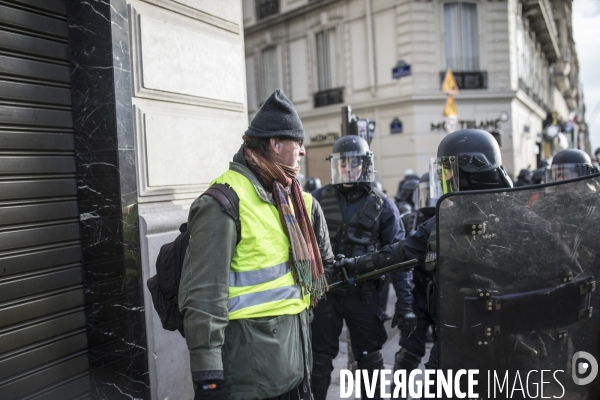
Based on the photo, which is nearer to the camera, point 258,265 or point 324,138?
point 258,265

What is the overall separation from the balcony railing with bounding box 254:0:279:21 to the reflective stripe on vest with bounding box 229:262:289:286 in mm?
18219

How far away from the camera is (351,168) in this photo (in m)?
4.11

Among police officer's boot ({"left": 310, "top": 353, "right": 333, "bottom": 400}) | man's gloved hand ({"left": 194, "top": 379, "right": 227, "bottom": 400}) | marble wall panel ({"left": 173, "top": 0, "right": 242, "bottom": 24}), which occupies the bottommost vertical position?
police officer's boot ({"left": 310, "top": 353, "right": 333, "bottom": 400})

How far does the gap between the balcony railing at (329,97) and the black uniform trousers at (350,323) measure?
1400 cm

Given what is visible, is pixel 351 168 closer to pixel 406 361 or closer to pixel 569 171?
pixel 406 361

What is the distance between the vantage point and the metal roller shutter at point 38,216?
250cm

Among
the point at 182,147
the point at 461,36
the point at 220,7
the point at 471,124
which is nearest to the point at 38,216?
the point at 182,147

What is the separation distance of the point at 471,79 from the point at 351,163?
13.4m

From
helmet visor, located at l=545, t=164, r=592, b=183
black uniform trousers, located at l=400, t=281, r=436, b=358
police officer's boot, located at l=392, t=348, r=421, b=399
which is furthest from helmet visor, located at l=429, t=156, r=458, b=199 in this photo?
helmet visor, located at l=545, t=164, r=592, b=183

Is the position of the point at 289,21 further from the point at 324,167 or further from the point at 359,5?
the point at 324,167

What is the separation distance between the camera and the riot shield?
6.15 ft

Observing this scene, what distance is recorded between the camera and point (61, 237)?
2.81 metres

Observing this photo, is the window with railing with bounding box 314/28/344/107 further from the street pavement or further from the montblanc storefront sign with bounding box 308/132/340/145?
the street pavement

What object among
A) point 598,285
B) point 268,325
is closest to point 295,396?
point 268,325
